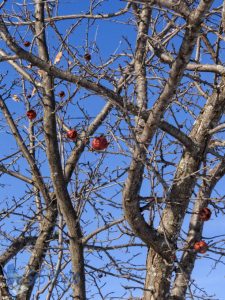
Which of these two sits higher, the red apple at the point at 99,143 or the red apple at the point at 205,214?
the red apple at the point at 205,214

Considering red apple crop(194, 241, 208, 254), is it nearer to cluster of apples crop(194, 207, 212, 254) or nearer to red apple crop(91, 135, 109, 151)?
cluster of apples crop(194, 207, 212, 254)

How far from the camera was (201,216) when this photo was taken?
18.9 ft

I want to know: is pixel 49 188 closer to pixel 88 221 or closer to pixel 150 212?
pixel 88 221

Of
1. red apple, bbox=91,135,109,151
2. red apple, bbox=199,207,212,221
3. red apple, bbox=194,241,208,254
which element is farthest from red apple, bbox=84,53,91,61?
red apple, bbox=194,241,208,254

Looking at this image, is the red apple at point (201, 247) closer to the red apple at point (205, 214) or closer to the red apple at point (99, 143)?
the red apple at point (205, 214)

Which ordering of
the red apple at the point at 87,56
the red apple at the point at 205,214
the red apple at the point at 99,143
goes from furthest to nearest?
the red apple at the point at 87,56 < the red apple at the point at 205,214 < the red apple at the point at 99,143

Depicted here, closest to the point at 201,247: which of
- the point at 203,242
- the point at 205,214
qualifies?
the point at 203,242

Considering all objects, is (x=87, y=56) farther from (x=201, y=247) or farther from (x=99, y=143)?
(x=201, y=247)

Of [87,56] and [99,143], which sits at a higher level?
[87,56]

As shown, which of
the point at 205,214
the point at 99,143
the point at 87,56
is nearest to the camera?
the point at 99,143

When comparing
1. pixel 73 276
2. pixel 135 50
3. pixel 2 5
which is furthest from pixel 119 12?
pixel 73 276

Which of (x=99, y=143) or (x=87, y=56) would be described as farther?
(x=87, y=56)

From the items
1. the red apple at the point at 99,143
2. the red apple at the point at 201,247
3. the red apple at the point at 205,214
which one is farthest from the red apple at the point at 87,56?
the red apple at the point at 201,247

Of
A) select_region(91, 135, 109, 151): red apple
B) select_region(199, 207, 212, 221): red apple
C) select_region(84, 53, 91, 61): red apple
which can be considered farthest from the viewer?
select_region(84, 53, 91, 61): red apple
